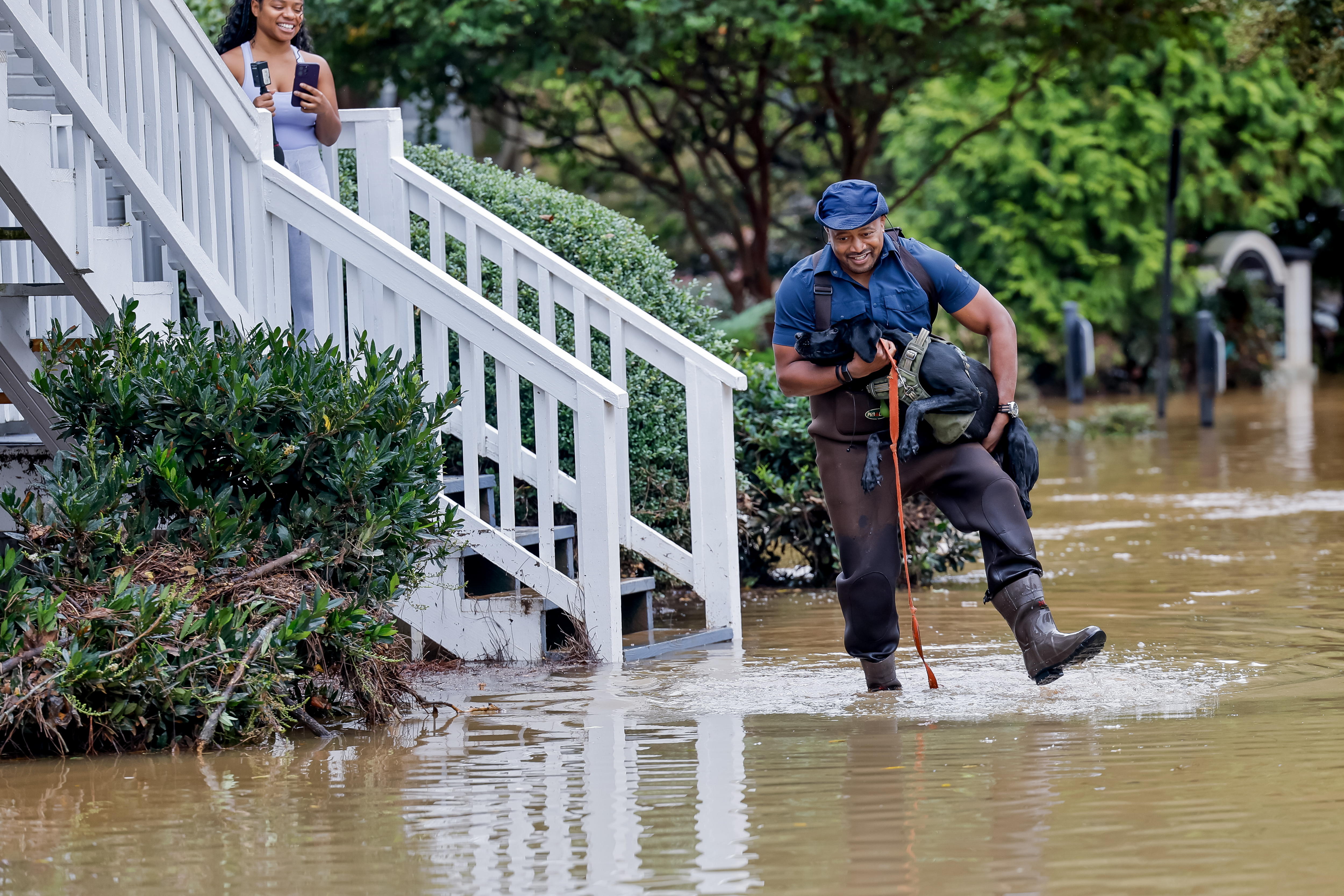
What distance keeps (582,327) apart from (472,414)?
70 centimetres

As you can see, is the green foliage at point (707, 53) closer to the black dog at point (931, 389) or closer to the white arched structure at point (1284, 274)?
the black dog at point (931, 389)

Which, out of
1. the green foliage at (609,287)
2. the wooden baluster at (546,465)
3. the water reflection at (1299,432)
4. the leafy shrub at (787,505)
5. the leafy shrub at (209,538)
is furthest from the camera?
the water reflection at (1299,432)

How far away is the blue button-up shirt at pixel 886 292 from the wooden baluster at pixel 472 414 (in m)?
1.56

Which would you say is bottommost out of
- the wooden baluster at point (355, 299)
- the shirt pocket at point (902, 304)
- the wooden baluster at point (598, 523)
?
the wooden baluster at point (598, 523)

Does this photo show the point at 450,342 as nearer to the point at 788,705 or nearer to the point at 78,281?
the point at 78,281

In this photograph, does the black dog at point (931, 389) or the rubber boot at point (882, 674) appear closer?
the black dog at point (931, 389)

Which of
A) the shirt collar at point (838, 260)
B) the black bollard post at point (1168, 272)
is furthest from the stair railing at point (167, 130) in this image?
the black bollard post at point (1168, 272)

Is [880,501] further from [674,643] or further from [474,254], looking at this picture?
[474,254]

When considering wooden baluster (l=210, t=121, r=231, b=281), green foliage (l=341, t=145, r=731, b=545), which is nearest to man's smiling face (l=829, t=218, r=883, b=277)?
green foliage (l=341, t=145, r=731, b=545)

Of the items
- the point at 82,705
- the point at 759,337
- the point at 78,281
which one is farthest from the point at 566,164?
the point at 82,705

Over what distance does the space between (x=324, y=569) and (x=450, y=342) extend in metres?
2.75

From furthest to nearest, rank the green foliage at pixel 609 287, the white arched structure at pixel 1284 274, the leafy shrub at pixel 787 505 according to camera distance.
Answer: the white arched structure at pixel 1284 274
the leafy shrub at pixel 787 505
the green foliage at pixel 609 287

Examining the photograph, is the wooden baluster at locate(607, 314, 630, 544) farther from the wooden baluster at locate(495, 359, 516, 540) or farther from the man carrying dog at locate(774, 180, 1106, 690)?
the man carrying dog at locate(774, 180, 1106, 690)

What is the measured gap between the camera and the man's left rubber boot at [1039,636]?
5.82m
